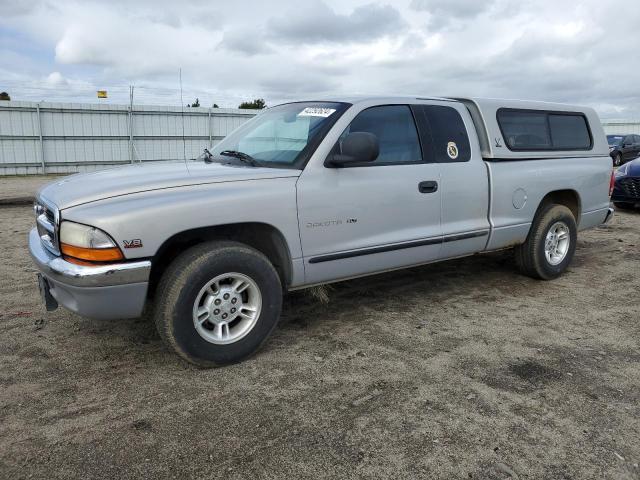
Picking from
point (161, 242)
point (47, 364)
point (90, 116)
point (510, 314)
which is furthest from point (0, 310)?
point (90, 116)

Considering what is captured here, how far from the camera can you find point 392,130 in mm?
4074

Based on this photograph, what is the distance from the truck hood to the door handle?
1.06 meters

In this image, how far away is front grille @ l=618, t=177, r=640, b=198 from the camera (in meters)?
9.51

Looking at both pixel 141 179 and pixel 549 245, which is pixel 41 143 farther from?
pixel 549 245

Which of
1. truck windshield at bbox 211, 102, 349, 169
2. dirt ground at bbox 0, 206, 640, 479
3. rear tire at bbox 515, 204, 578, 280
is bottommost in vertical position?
dirt ground at bbox 0, 206, 640, 479

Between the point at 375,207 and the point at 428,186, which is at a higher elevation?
the point at 428,186

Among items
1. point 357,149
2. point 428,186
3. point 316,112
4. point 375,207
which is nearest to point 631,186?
point 428,186

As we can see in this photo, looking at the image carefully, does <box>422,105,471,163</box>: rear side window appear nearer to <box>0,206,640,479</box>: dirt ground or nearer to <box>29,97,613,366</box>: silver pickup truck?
<box>29,97,613,366</box>: silver pickup truck

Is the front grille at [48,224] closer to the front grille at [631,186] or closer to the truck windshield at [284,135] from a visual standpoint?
the truck windshield at [284,135]

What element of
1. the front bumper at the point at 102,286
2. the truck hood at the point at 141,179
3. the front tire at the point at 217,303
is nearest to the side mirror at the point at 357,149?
the truck hood at the point at 141,179

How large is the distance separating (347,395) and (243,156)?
1878 mm

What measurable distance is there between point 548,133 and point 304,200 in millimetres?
3085

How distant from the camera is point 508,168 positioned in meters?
4.70

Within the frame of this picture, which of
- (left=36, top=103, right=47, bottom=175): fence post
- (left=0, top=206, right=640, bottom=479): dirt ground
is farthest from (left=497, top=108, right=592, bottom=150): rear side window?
(left=36, top=103, right=47, bottom=175): fence post
